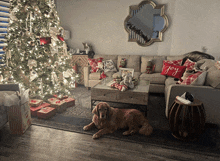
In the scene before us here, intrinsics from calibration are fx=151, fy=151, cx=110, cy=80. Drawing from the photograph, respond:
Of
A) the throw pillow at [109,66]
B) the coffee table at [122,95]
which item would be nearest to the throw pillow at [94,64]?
the throw pillow at [109,66]

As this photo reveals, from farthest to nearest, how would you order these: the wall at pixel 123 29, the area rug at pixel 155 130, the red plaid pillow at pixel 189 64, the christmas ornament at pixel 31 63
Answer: the wall at pixel 123 29 → the red plaid pillow at pixel 189 64 → the christmas ornament at pixel 31 63 → the area rug at pixel 155 130

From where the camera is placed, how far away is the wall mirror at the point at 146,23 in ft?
12.7

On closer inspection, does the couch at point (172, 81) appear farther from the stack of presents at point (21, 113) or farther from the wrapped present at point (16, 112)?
the wrapped present at point (16, 112)

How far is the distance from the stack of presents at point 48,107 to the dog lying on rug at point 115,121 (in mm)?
712

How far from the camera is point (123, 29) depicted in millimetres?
4246

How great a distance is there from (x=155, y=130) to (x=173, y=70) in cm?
169

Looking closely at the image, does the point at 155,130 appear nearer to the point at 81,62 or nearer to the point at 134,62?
the point at 134,62

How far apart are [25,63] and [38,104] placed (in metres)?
0.73

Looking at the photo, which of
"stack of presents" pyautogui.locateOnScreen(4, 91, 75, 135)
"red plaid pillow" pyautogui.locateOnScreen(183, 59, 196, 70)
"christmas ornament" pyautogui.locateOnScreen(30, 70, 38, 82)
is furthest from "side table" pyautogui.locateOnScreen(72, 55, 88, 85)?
"red plaid pillow" pyautogui.locateOnScreen(183, 59, 196, 70)

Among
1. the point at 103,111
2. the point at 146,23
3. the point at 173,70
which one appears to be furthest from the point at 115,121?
the point at 146,23

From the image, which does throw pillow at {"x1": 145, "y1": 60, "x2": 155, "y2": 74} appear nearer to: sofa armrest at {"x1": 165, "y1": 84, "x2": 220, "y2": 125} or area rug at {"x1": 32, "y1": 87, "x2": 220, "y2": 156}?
area rug at {"x1": 32, "y1": 87, "x2": 220, "y2": 156}

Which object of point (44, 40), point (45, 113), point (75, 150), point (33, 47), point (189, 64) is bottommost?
point (75, 150)

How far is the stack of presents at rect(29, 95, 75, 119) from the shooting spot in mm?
2309

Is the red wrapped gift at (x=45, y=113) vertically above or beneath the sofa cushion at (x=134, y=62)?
beneath
